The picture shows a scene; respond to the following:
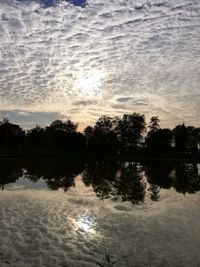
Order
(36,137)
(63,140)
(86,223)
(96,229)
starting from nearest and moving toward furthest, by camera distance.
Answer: (96,229) < (86,223) < (63,140) < (36,137)

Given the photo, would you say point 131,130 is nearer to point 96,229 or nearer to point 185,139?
point 185,139

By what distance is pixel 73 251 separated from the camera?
587 inches

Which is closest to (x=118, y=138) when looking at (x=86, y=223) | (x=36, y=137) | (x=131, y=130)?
(x=131, y=130)

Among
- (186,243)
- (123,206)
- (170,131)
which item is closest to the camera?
(186,243)

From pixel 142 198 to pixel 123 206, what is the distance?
4.68 metres

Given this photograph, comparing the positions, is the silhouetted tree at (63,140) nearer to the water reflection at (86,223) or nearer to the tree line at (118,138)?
the tree line at (118,138)

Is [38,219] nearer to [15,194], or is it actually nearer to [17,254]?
[17,254]

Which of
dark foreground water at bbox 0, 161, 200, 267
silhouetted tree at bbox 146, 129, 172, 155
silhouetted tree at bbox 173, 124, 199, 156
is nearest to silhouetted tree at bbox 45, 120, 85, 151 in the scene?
silhouetted tree at bbox 146, 129, 172, 155

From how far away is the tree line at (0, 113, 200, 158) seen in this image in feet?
504

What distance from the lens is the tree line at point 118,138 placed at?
15350 centimetres

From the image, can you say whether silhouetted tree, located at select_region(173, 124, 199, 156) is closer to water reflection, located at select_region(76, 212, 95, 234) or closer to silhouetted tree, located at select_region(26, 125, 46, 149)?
silhouetted tree, located at select_region(26, 125, 46, 149)

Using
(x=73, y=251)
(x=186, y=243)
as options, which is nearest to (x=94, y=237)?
(x=73, y=251)

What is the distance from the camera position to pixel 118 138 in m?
170

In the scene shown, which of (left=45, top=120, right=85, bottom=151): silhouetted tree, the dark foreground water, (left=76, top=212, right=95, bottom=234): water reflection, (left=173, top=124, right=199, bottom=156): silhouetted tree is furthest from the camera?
(left=173, top=124, right=199, bottom=156): silhouetted tree
